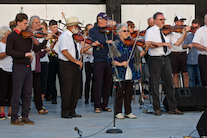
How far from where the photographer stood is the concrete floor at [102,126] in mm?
4320

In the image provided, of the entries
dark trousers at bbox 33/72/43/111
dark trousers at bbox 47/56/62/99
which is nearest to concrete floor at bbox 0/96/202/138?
dark trousers at bbox 33/72/43/111

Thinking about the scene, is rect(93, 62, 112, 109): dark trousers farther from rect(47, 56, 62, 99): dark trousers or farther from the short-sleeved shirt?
the short-sleeved shirt

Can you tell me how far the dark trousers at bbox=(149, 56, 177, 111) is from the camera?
5984mm

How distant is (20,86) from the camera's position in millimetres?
5062

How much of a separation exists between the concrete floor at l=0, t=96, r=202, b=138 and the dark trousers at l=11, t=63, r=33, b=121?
28 cm

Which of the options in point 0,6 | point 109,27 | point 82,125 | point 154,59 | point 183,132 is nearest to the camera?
point 183,132

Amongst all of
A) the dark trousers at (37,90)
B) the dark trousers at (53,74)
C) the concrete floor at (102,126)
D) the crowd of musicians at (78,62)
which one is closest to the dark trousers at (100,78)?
the crowd of musicians at (78,62)

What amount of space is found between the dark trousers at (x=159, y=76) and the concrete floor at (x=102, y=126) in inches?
9.4

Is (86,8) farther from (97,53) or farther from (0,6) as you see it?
(97,53)

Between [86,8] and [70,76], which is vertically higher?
[86,8]

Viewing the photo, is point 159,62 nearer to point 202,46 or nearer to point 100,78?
A: point 202,46

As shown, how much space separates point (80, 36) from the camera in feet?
19.2

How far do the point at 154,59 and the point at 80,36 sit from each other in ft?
4.46

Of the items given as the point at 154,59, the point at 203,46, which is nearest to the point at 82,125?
the point at 154,59
